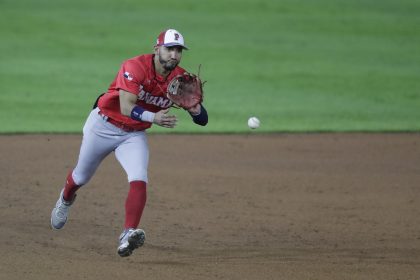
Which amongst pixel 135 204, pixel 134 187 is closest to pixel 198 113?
pixel 134 187

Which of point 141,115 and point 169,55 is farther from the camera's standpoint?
point 169,55

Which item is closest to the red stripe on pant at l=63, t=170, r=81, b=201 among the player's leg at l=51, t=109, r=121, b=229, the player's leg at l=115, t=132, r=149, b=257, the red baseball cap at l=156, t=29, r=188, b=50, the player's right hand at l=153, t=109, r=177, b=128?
the player's leg at l=51, t=109, r=121, b=229

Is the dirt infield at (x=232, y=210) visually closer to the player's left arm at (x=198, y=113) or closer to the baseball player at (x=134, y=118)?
the baseball player at (x=134, y=118)

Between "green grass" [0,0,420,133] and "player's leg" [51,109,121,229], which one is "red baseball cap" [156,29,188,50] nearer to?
"player's leg" [51,109,121,229]

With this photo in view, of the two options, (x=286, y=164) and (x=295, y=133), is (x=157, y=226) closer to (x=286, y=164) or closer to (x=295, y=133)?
(x=286, y=164)

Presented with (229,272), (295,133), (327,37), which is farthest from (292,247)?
(327,37)

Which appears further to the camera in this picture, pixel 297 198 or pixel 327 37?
pixel 327 37

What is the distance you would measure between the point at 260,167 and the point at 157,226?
3.04 metres

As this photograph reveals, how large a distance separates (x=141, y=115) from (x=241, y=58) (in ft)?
38.4

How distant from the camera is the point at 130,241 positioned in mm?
7527

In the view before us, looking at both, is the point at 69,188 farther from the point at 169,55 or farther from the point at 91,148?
the point at 169,55

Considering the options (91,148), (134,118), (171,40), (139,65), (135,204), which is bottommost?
(135,204)

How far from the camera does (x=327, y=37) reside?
21.0 m

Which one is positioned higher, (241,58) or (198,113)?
(198,113)
